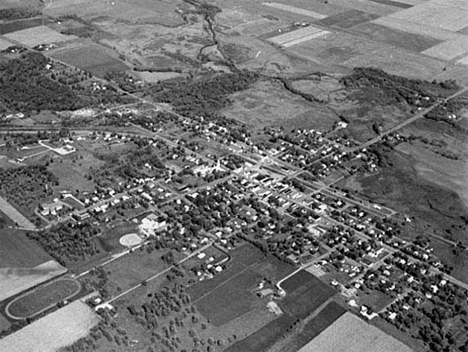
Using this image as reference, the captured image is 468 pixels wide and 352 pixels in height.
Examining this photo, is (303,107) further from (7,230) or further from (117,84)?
(7,230)

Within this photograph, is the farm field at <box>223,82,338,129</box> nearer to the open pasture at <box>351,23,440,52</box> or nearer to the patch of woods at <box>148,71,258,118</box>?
the patch of woods at <box>148,71,258,118</box>

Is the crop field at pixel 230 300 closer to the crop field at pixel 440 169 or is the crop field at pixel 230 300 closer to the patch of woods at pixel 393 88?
the crop field at pixel 440 169

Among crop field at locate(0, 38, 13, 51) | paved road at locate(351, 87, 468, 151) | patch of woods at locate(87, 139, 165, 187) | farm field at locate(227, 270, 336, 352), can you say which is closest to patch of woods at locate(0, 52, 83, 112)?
crop field at locate(0, 38, 13, 51)

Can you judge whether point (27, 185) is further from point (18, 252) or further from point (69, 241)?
point (18, 252)

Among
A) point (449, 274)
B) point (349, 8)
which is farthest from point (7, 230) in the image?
point (349, 8)

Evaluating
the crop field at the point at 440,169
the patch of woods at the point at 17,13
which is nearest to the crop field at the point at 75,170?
the crop field at the point at 440,169

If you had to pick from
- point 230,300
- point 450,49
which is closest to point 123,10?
point 450,49
